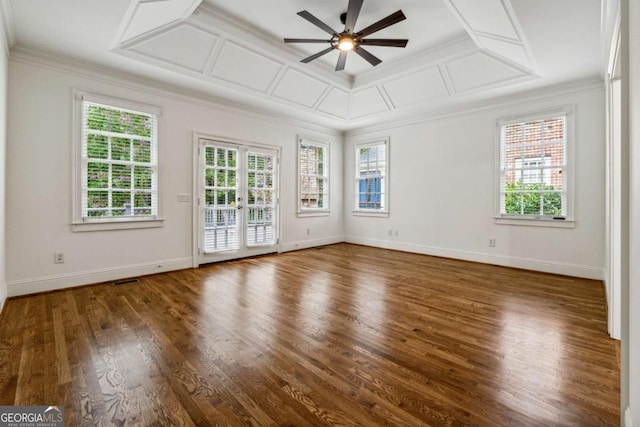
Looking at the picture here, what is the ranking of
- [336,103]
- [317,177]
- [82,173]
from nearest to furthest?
[82,173]
[336,103]
[317,177]

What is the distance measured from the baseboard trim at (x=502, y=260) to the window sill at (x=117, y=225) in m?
4.50

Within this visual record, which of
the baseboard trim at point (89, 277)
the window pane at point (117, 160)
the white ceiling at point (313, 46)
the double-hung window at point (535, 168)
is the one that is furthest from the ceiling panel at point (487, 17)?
the baseboard trim at point (89, 277)

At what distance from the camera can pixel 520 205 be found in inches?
196

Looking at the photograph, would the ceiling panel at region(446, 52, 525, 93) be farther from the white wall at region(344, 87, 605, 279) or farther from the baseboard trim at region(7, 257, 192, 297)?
the baseboard trim at region(7, 257, 192, 297)

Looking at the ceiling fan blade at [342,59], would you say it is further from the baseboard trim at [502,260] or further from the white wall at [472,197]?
the baseboard trim at [502,260]

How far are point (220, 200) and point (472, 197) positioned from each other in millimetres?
4479

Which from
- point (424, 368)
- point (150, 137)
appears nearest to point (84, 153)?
point (150, 137)

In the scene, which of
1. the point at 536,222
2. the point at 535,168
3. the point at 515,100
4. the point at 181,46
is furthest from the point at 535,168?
the point at 181,46

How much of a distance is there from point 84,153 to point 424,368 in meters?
4.55

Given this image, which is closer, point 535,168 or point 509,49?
point 509,49

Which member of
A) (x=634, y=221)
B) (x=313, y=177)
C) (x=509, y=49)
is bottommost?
(x=634, y=221)

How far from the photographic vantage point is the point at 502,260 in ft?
16.9

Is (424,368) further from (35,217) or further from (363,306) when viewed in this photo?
(35,217)

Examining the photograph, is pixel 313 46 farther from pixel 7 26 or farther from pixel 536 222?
pixel 536 222
